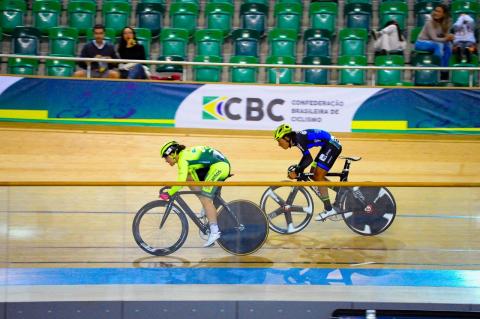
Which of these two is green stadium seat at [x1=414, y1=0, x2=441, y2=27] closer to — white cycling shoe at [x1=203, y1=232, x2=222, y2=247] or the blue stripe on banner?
the blue stripe on banner

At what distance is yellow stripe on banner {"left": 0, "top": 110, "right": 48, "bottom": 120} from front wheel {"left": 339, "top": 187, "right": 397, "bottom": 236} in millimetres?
6712

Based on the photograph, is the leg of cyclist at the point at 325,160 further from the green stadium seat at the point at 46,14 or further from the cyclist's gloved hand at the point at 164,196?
the green stadium seat at the point at 46,14

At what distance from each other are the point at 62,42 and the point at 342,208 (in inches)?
304

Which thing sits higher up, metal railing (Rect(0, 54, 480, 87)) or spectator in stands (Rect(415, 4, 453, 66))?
spectator in stands (Rect(415, 4, 453, 66))

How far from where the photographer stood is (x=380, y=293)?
752cm

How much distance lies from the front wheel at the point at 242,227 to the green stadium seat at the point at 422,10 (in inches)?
324

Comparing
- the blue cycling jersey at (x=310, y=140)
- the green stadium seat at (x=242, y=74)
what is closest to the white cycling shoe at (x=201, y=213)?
the blue cycling jersey at (x=310, y=140)

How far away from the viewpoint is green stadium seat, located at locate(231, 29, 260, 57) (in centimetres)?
1437

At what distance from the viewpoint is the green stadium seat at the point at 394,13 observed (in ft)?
48.8

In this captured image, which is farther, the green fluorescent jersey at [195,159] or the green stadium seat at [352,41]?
the green stadium seat at [352,41]

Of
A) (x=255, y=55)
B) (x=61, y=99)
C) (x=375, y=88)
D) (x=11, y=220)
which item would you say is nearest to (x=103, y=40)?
(x=61, y=99)

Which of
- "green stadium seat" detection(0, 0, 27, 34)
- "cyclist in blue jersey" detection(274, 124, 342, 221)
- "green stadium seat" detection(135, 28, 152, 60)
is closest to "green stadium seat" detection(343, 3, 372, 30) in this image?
"green stadium seat" detection(135, 28, 152, 60)

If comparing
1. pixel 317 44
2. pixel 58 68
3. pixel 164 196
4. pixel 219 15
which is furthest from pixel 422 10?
pixel 164 196

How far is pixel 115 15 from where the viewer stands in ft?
48.6
